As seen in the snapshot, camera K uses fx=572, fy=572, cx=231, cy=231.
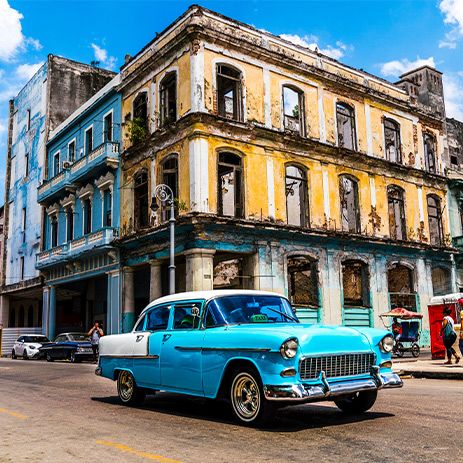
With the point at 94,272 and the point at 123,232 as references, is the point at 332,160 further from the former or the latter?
the point at 94,272

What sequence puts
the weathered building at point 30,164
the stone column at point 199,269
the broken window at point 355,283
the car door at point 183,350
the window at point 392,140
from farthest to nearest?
1. the weathered building at point 30,164
2. the window at point 392,140
3. the broken window at point 355,283
4. the stone column at point 199,269
5. the car door at point 183,350

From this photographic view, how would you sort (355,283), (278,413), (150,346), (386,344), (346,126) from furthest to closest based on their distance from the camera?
(346,126), (355,283), (150,346), (278,413), (386,344)

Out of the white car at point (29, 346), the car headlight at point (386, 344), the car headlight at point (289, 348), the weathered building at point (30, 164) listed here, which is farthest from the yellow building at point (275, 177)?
the car headlight at point (289, 348)

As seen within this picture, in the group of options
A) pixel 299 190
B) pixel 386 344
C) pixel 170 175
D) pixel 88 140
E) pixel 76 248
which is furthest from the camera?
pixel 88 140

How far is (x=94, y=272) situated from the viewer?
93.0ft

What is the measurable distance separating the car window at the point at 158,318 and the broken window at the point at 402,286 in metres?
20.8

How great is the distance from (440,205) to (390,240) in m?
5.91

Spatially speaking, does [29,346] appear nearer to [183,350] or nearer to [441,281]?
[441,281]

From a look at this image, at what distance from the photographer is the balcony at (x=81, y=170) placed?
27266 mm

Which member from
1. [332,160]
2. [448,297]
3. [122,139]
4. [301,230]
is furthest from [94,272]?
[448,297]

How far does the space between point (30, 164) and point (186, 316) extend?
110ft

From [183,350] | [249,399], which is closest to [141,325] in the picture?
[183,350]

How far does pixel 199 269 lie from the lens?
21.2 m

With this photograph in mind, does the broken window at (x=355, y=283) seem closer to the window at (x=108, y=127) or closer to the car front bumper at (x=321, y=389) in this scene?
the window at (x=108, y=127)
